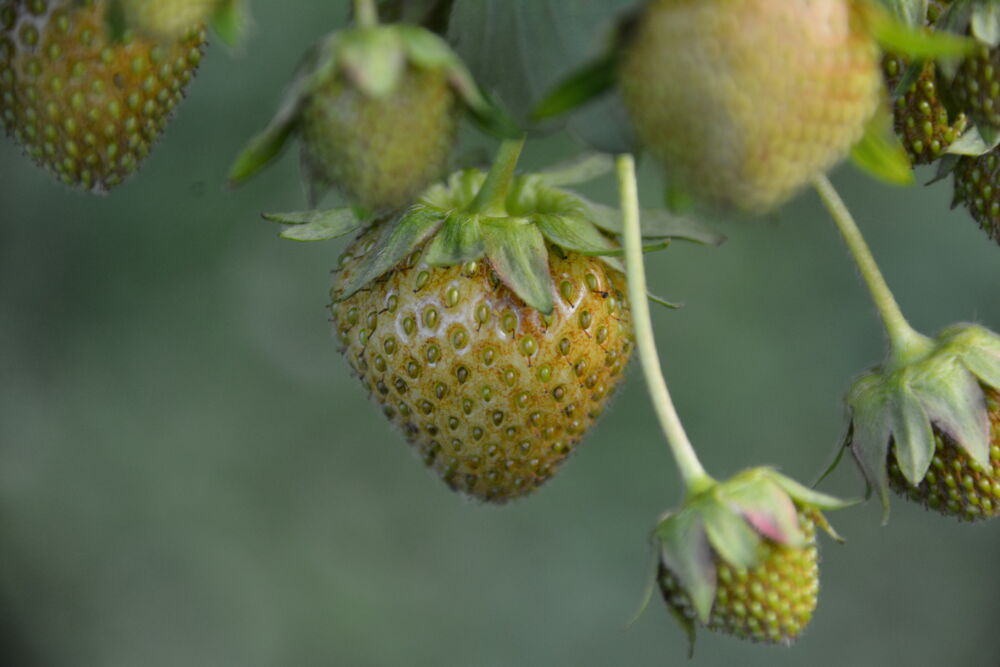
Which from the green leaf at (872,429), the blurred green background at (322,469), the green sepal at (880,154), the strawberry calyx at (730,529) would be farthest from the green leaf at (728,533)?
the blurred green background at (322,469)

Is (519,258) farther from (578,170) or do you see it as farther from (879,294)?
(879,294)

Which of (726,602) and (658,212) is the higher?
(658,212)

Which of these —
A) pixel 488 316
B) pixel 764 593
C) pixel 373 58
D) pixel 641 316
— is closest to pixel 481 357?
pixel 488 316

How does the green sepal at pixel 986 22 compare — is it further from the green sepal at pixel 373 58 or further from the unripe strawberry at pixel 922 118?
the green sepal at pixel 373 58

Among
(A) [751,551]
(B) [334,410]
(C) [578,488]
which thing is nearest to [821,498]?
(A) [751,551]

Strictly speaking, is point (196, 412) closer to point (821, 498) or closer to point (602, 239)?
point (602, 239)

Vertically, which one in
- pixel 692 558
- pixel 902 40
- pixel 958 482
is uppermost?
pixel 902 40
